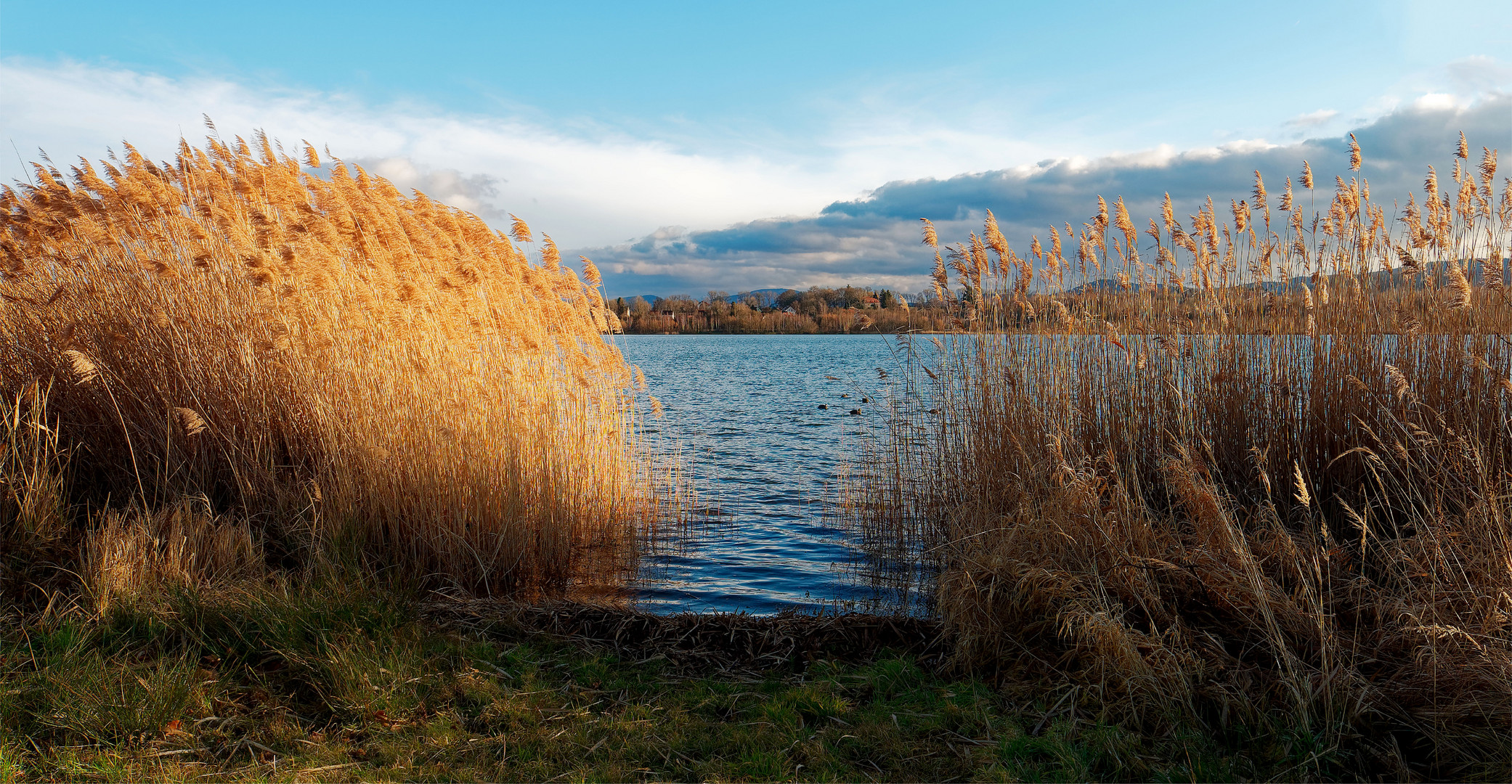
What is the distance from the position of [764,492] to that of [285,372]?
6395mm

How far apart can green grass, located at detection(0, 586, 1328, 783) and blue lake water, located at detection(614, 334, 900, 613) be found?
2.23 metres

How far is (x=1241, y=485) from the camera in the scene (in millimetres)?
6332

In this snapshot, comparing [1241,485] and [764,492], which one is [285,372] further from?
[1241,485]

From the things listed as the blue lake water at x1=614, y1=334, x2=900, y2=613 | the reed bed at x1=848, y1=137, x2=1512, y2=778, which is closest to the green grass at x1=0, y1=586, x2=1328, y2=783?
the reed bed at x1=848, y1=137, x2=1512, y2=778

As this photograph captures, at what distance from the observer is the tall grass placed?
6059 millimetres

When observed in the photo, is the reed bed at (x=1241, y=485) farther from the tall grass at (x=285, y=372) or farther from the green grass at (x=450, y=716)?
the tall grass at (x=285, y=372)

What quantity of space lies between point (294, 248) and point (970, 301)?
18.3 feet

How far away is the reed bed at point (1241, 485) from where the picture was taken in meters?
3.71

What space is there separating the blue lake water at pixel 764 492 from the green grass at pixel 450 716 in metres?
2.23

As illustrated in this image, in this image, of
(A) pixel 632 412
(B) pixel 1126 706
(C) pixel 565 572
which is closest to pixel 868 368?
(A) pixel 632 412

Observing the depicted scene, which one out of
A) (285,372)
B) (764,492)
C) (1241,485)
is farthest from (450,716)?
(764,492)

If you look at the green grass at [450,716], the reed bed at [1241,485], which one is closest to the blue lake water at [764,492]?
the reed bed at [1241,485]

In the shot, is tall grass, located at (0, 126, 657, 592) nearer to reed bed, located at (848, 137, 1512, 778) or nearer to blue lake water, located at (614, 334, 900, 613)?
blue lake water, located at (614, 334, 900, 613)

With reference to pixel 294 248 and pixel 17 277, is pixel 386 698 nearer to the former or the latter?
pixel 294 248
